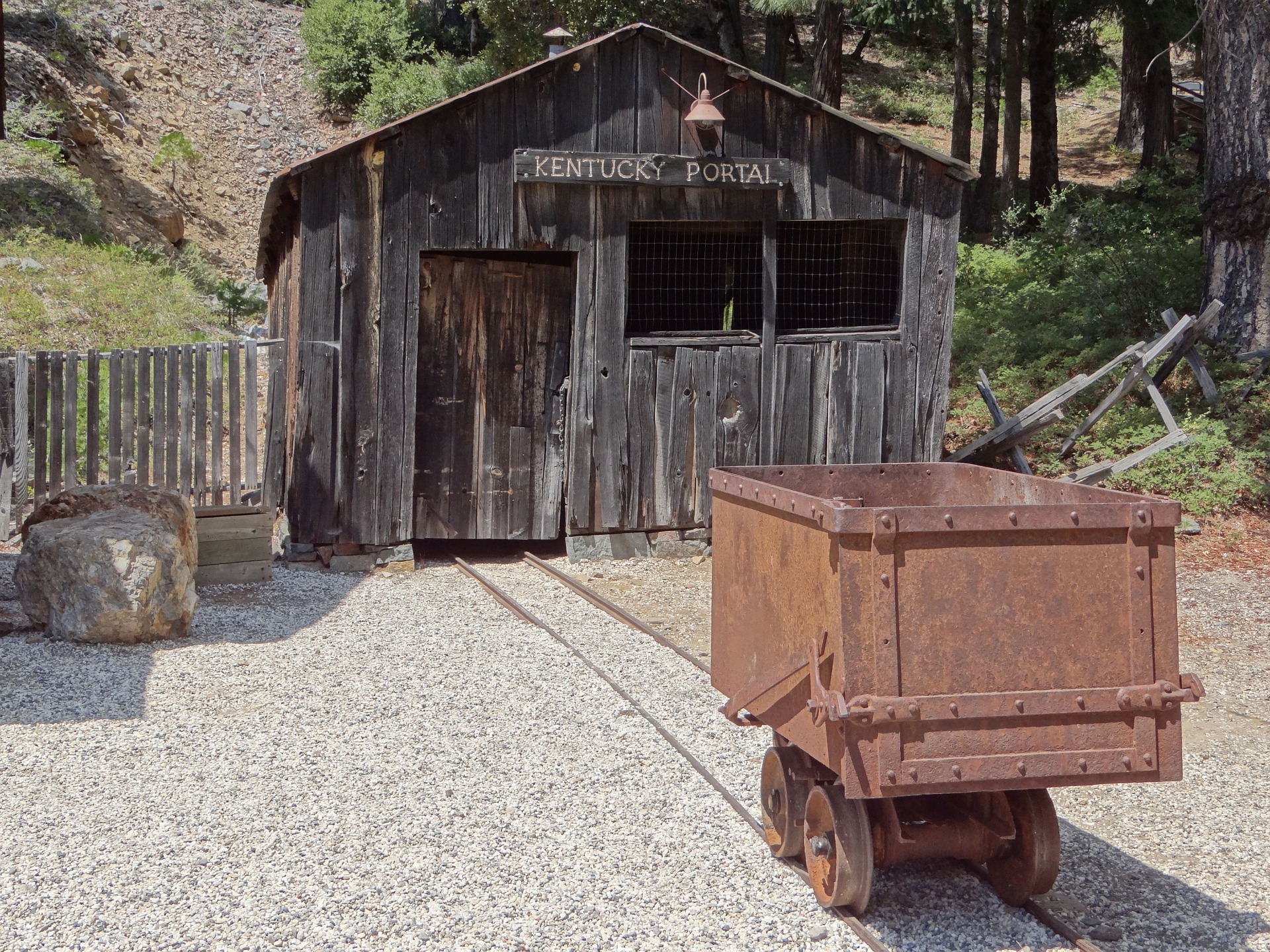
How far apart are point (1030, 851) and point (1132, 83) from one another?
28089 mm

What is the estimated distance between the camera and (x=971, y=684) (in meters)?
3.79

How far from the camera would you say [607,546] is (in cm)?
1102

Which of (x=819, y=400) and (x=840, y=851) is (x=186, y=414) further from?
(x=840, y=851)

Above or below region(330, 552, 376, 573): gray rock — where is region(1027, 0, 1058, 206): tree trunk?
above

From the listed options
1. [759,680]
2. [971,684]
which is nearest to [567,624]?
[759,680]

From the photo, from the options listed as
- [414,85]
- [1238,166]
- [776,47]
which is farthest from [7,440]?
[776,47]

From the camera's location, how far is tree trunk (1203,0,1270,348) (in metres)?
13.3

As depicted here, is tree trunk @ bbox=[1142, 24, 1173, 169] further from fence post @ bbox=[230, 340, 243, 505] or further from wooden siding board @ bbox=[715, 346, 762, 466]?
fence post @ bbox=[230, 340, 243, 505]

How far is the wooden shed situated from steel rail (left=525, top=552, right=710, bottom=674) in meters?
0.45

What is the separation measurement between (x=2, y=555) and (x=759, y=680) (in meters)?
8.42

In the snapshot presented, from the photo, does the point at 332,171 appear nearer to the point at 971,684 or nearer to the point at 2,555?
the point at 2,555

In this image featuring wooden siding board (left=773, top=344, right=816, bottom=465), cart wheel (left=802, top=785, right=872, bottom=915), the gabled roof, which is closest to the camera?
cart wheel (left=802, top=785, right=872, bottom=915)

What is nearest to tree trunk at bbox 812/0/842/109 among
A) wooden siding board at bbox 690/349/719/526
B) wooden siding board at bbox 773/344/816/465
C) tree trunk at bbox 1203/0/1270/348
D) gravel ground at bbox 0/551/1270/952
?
tree trunk at bbox 1203/0/1270/348

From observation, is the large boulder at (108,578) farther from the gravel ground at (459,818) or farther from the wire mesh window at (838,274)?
the wire mesh window at (838,274)
